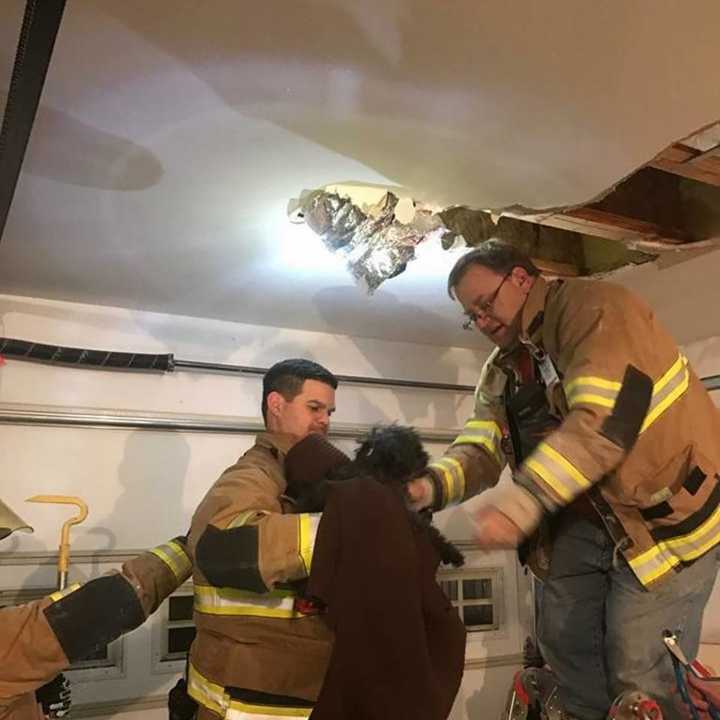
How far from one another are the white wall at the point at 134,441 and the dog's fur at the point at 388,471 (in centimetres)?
127

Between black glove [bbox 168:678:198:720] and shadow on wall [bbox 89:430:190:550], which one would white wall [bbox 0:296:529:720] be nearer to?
shadow on wall [bbox 89:430:190:550]

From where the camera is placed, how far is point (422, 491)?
209 cm

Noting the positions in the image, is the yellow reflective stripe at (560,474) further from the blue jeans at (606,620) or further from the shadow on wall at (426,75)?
the shadow on wall at (426,75)

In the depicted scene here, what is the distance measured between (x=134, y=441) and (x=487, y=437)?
4.44ft

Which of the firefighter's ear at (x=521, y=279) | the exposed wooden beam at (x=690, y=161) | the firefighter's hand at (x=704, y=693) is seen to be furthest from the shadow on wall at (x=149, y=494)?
the exposed wooden beam at (x=690, y=161)

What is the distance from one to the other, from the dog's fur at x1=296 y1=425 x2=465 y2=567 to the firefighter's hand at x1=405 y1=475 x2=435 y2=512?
156 mm

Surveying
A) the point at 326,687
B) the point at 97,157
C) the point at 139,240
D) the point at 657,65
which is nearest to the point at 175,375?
the point at 139,240

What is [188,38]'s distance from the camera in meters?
1.42

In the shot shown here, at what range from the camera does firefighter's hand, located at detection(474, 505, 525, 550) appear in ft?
5.14

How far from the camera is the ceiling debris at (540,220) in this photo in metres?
2.05

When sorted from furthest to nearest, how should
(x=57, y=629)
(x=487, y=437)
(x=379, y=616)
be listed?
1. (x=487, y=437)
2. (x=57, y=629)
3. (x=379, y=616)

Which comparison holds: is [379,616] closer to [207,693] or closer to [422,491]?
[207,693]

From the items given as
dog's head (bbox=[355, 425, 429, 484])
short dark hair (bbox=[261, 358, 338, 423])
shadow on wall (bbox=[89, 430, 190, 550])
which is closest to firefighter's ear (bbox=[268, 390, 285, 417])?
short dark hair (bbox=[261, 358, 338, 423])

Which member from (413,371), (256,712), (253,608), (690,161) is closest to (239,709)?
(256,712)
